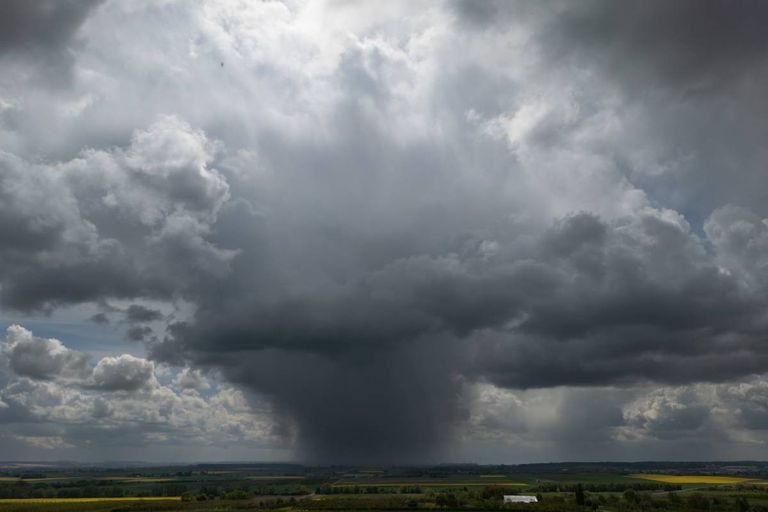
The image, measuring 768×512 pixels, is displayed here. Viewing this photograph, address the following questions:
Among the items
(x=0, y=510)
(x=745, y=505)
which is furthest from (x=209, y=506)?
(x=745, y=505)

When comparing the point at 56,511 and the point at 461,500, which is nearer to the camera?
the point at 56,511

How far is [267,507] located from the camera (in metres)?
184

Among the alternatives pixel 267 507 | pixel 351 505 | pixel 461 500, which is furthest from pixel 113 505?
pixel 461 500

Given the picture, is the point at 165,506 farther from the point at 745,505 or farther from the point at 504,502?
the point at 745,505

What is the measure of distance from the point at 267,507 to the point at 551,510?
81881 mm

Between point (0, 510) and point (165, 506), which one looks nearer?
point (0, 510)

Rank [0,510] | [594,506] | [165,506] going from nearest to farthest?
[0,510] → [594,506] → [165,506]

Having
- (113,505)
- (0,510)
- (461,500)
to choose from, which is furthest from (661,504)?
(0,510)

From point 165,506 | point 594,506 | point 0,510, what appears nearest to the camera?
point 0,510

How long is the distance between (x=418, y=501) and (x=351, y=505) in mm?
23470

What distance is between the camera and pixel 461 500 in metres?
196

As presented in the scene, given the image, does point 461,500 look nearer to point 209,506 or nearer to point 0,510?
point 209,506

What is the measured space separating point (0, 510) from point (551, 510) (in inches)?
5677

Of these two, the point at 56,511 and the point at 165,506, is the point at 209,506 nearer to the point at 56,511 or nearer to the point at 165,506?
the point at 165,506
